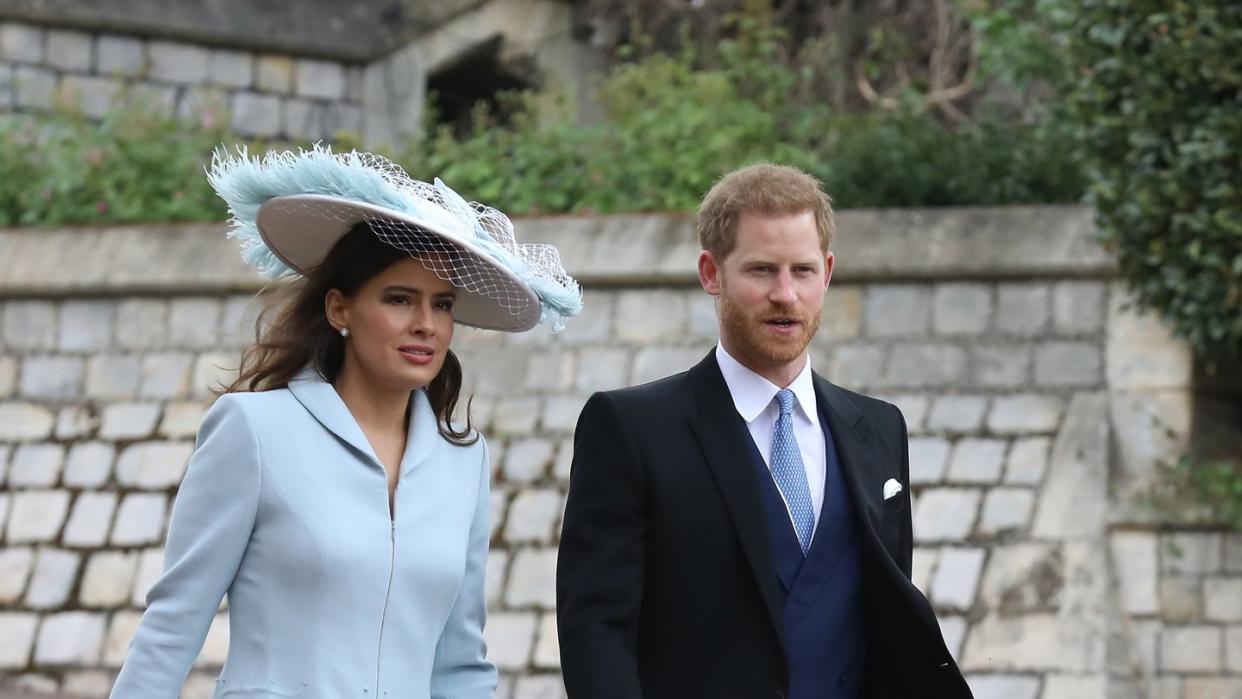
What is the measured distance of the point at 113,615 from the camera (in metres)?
8.73

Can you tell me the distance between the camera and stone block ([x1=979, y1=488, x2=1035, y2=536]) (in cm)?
772

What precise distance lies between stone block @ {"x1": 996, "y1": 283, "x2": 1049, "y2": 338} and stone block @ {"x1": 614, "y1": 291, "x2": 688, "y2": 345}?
4.66 feet

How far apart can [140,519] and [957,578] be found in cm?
376

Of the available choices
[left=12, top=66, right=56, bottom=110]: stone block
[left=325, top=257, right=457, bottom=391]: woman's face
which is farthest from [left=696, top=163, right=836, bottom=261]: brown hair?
[left=12, top=66, right=56, bottom=110]: stone block

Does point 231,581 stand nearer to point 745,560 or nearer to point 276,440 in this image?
point 276,440

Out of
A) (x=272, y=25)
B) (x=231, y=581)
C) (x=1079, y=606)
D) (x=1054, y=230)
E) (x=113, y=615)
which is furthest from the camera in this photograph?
(x=272, y=25)

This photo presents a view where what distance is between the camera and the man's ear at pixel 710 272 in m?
3.65

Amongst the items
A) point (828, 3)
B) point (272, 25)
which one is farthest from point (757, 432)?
point (272, 25)

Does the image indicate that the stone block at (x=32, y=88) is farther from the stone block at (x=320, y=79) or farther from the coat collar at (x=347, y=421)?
the coat collar at (x=347, y=421)

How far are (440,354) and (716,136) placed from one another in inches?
232

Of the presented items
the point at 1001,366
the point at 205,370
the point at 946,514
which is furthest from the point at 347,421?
the point at 205,370

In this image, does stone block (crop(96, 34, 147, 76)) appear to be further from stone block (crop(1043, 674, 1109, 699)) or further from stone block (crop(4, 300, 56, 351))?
stone block (crop(1043, 674, 1109, 699))

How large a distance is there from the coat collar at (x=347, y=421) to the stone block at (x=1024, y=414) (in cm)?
469

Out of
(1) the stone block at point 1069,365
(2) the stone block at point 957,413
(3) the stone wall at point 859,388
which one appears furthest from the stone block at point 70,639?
(1) the stone block at point 1069,365
